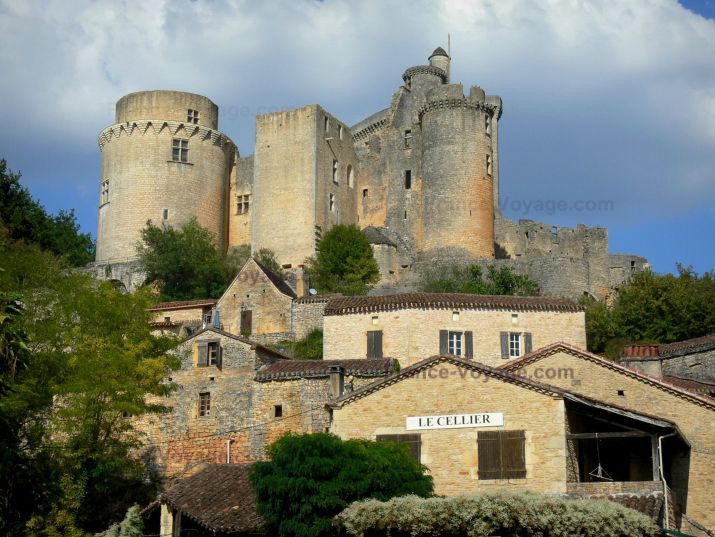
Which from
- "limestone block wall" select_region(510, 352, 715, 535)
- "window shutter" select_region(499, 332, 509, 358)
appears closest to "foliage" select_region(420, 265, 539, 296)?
"window shutter" select_region(499, 332, 509, 358)

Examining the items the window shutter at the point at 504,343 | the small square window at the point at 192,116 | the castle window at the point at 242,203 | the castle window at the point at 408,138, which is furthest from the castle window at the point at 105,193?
the window shutter at the point at 504,343

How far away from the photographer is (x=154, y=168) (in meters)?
66.5

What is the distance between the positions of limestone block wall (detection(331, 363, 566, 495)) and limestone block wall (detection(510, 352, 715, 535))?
2.99m

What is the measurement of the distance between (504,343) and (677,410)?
42.4ft

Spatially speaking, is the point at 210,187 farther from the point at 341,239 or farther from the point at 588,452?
the point at 588,452

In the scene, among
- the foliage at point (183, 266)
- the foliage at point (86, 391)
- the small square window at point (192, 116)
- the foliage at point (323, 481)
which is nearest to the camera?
the foliage at point (323, 481)

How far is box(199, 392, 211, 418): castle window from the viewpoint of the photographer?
3850 centimetres

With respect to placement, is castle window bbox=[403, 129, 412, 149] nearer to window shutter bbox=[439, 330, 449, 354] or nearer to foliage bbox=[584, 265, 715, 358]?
foliage bbox=[584, 265, 715, 358]

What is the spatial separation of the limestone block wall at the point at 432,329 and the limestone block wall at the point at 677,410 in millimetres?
10208

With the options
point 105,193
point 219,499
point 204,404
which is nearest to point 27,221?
point 105,193

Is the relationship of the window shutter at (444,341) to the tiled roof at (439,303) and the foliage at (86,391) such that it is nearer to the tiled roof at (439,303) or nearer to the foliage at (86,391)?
the tiled roof at (439,303)

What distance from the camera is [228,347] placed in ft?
128

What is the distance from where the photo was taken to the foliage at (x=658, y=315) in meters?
48.2

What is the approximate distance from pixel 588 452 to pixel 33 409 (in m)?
16.7
